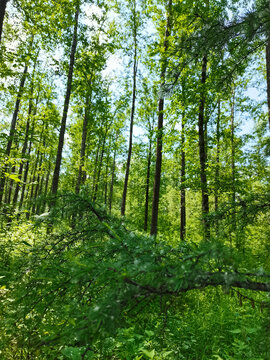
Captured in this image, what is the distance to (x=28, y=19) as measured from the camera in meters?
5.14

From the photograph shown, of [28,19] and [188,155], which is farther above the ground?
[28,19]

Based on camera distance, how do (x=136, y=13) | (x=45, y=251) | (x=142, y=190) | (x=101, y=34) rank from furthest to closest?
(x=142, y=190) < (x=101, y=34) < (x=136, y=13) < (x=45, y=251)

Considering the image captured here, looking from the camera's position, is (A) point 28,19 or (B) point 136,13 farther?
(B) point 136,13

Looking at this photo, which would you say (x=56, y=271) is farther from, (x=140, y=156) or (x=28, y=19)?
(x=140, y=156)

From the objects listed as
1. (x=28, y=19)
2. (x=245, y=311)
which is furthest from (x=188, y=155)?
(x=28, y=19)

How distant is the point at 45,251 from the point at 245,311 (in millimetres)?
4710

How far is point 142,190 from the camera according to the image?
20250 millimetres

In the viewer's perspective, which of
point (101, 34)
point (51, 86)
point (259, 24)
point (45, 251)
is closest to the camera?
point (45, 251)

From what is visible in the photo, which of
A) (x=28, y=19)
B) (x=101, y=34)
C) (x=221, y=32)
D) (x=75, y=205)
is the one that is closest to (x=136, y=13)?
(x=101, y=34)

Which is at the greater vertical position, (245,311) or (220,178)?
(220,178)

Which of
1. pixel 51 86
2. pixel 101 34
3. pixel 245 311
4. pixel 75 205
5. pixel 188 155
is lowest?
pixel 245 311

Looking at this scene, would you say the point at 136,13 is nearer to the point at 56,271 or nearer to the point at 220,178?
the point at 220,178

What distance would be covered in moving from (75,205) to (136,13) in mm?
14555

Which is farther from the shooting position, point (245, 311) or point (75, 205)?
point (245, 311)
